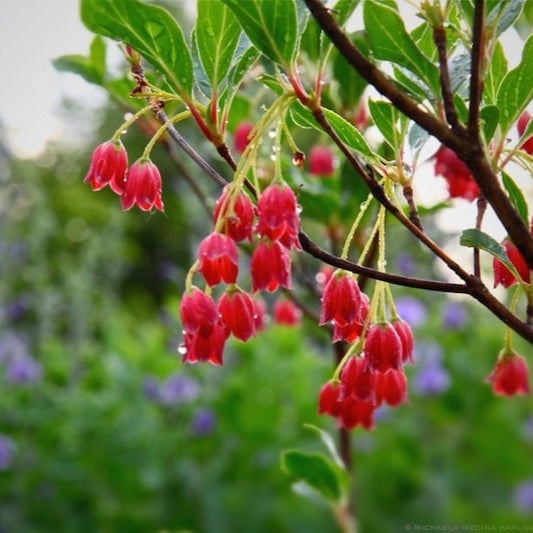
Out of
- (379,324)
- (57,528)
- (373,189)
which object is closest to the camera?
(373,189)

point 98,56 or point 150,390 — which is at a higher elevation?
point 150,390

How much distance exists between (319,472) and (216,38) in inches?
28.7

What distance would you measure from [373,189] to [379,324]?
191 millimetres

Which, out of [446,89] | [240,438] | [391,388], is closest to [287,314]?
[391,388]

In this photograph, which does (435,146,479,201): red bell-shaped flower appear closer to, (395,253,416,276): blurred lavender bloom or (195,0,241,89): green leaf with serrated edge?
(195,0,241,89): green leaf with serrated edge

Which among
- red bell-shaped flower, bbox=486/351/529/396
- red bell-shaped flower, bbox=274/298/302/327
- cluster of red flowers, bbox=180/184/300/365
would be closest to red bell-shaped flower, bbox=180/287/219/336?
cluster of red flowers, bbox=180/184/300/365

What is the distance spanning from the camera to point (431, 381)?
4.56 m

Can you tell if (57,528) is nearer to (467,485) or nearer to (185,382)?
(185,382)

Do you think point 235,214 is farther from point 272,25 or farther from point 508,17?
point 508,17

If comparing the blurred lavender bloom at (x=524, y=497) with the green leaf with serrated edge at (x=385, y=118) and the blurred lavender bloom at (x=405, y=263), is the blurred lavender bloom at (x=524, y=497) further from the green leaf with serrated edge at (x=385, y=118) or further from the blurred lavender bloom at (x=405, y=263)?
the green leaf with serrated edge at (x=385, y=118)

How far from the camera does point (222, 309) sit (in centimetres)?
85

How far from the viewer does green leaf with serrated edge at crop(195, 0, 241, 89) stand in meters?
0.77

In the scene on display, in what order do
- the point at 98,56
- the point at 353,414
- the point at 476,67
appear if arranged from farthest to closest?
the point at 98,56
the point at 353,414
the point at 476,67

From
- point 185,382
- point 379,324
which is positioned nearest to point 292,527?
point 185,382
